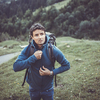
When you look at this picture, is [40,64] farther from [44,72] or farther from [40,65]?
[44,72]

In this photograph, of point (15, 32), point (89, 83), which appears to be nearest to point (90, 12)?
point (15, 32)

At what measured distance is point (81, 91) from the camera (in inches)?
178

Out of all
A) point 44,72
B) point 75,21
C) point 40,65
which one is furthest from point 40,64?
point 75,21

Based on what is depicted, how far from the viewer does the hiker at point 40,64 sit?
215cm

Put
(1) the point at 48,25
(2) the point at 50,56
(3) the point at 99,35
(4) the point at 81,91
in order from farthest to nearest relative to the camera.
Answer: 1. (1) the point at 48,25
2. (3) the point at 99,35
3. (4) the point at 81,91
4. (2) the point at 50,56

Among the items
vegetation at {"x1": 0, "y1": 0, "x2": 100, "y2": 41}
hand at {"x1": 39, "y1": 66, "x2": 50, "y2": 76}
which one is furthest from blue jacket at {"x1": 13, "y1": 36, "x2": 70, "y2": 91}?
vegetation at {"x1": 0, "y1": 0, "x2": 100, "y2": 41}

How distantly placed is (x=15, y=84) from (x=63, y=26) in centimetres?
5587

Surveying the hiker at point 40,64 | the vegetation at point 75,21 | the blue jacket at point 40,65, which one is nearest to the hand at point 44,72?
the hiker at point 40,64

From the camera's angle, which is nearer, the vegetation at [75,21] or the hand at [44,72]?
the hand at [44,72]

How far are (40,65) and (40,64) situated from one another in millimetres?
26

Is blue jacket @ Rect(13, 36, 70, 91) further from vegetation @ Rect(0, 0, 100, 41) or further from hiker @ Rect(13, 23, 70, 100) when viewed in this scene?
vegetation @ Rect(0, 0, 100, 41)

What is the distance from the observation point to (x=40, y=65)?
2270 mm

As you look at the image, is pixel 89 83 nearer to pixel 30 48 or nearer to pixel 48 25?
pixel 30 48

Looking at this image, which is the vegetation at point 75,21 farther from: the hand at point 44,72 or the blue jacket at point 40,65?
the hand at point 44,72
